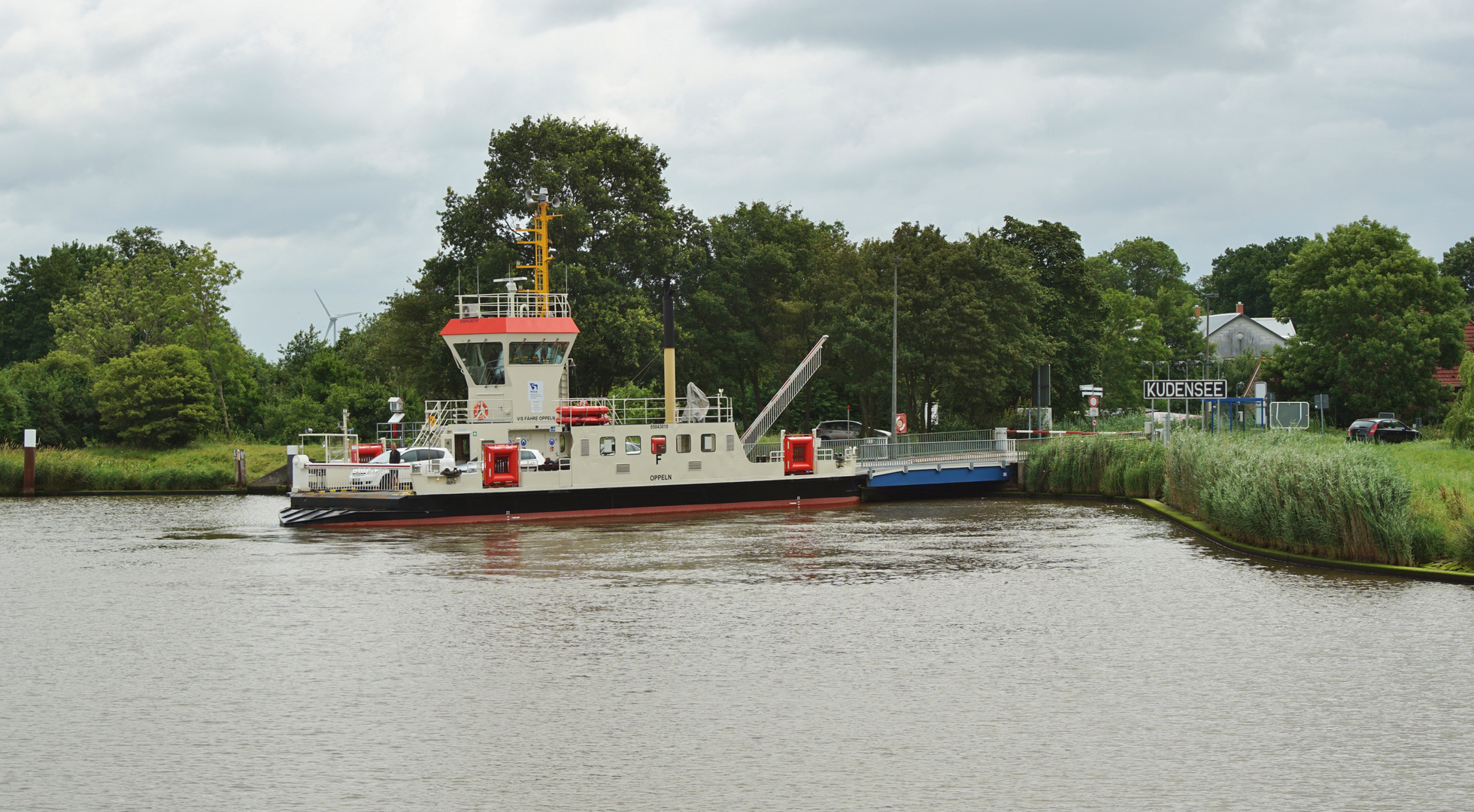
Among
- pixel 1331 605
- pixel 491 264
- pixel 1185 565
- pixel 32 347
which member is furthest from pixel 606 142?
pixel 32 347

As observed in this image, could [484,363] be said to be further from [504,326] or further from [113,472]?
[113,472]

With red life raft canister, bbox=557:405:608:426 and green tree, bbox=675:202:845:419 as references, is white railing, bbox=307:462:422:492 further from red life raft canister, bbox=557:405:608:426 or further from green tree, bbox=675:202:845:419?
green tree, bbox=675:202:845:419

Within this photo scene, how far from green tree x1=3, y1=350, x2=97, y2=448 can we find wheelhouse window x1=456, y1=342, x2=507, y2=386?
99.1 feet

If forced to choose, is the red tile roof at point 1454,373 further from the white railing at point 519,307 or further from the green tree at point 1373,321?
the white railing at point 519,307

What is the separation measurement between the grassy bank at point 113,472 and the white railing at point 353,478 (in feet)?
60.8

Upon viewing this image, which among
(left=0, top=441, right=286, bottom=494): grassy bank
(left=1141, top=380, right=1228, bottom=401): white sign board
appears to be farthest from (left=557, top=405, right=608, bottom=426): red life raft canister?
(left=0, top=441, right=286, bottom=494): grassy bank

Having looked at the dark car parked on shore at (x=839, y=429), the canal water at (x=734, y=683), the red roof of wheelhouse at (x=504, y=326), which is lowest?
the canal water at (x=734, y=683)

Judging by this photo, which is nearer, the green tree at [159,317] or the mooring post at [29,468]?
the mooring post at [29,468]

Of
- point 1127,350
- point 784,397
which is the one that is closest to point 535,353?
point 784,397

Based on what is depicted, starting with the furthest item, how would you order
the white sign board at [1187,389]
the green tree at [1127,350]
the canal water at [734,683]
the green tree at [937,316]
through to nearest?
1. the green tree at [1127,350]
2. the green tree at [937,316]
3. the white sign board at [1187,389]
4. the canal water at [734,683]

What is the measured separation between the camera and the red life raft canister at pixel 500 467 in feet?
117

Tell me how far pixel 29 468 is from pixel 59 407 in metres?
11.9

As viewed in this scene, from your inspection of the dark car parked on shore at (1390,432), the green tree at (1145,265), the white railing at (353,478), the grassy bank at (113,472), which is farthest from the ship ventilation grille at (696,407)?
the green tree at (1145,265)

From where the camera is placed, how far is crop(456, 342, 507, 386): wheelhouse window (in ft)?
128
